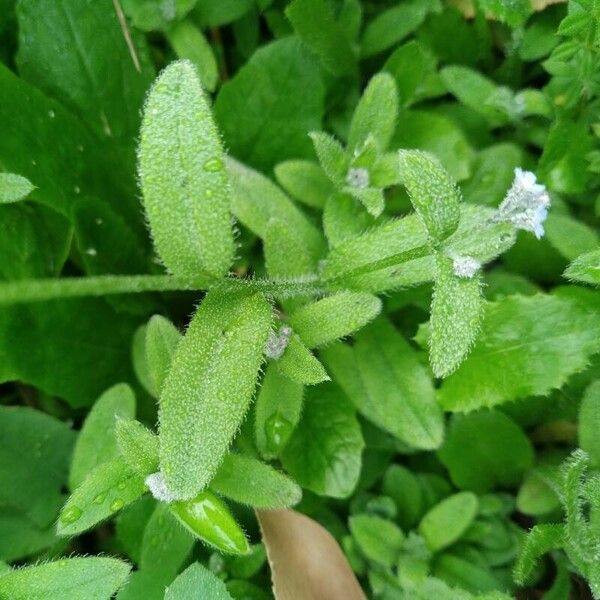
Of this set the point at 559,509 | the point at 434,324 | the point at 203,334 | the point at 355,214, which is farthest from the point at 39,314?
the point at 559,509

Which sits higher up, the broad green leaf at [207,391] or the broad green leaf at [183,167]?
the broad green leaf at [183,167]

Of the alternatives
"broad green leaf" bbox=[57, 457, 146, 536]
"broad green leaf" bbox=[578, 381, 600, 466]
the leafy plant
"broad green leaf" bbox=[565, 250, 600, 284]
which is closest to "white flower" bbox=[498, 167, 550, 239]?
the leafy plant

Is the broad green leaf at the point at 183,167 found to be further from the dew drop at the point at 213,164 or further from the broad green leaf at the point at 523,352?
the broad green leaf at the point at 523,352

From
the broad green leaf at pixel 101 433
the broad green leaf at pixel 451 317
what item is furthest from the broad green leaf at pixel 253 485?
the broad green leaf at pixel 451 317

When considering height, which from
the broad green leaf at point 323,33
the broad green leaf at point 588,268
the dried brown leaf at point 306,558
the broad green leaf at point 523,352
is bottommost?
the dried brown leaf at point 306,558

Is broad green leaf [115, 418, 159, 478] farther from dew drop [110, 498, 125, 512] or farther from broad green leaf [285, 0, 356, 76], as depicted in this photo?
broad green leaf [285, 0, 356, 76]

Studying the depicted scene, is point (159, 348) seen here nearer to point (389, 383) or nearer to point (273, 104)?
point (389, 383)
